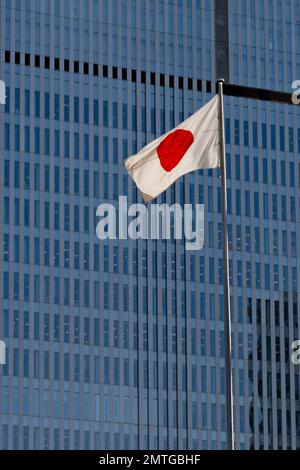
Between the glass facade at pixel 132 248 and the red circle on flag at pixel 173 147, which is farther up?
the glass facade at pixel 132 248

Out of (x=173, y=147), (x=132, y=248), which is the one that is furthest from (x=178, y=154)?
(x=132, y=248)

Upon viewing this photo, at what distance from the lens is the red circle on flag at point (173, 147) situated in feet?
155

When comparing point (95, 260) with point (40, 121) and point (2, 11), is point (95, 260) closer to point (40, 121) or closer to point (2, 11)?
point (40, 121)

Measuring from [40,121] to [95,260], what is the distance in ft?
42.3

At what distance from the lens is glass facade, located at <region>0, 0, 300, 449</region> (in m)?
144

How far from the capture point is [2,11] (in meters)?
151

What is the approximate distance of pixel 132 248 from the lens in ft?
491

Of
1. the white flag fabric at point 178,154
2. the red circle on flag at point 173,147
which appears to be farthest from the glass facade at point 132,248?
the red circle on flag at point 173,147

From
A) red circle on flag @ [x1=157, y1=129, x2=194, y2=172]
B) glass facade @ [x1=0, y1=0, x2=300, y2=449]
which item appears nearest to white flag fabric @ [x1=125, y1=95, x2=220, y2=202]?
red circle on flag @ [x1=157, y1=129, x2=194, y2=172]

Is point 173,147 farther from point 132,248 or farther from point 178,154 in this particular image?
point 132,248

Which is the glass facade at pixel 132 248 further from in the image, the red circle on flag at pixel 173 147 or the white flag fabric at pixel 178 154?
the red circle on flag at pixel 173 147
